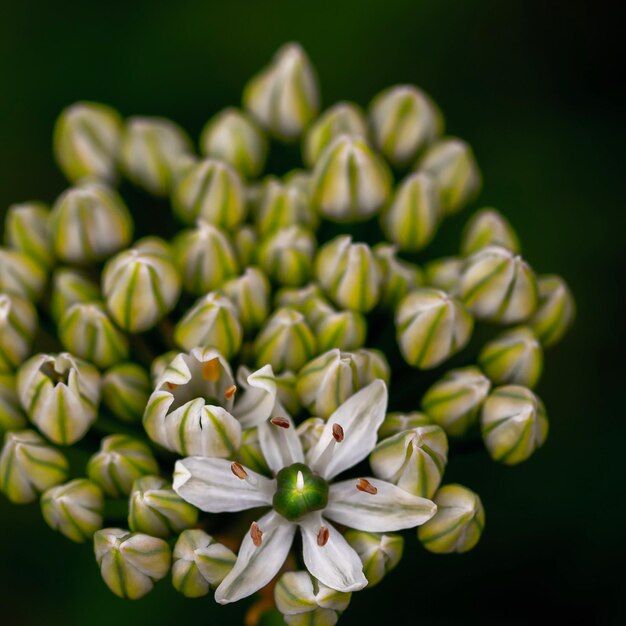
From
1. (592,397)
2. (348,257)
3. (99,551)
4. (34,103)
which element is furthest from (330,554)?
(34,103)

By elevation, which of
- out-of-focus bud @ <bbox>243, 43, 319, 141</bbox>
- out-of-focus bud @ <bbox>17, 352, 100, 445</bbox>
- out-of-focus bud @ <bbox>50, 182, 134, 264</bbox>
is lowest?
out-of-focus bud @ <bbox>17, 352, 100, 445</bbox>

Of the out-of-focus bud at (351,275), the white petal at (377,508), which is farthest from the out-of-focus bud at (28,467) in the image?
the out-of-focus bud at (351,275)

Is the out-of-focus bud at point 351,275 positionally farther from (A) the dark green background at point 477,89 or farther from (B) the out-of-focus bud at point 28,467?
(A) the dark green background at point 477,89

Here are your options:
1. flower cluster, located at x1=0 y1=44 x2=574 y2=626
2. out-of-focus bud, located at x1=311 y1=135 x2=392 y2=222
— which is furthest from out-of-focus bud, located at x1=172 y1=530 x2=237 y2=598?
out-of-focus bud, located at x1=311 y1=135 x2=392 y2=222

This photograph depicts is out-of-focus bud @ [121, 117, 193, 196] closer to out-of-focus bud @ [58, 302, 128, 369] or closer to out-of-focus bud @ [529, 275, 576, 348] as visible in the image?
out-of-focus bud @ [58, 302, 128, 369]

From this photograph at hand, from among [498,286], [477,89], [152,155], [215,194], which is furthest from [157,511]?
[477,89]

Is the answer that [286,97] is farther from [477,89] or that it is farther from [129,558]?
[129,558]

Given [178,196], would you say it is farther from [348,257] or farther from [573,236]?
[573,236]
